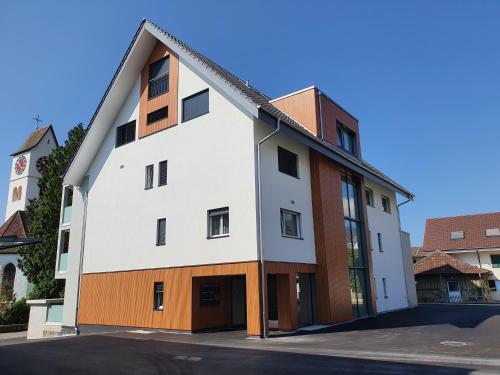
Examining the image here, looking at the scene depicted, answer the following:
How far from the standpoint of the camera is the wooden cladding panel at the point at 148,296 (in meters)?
12.9

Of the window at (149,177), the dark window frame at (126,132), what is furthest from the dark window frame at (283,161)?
the dark window frame at (126,132)

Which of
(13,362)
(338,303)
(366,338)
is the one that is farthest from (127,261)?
(366,338)

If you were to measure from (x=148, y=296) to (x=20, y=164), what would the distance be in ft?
143

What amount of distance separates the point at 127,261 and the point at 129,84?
8.52m

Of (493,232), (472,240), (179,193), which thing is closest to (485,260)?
(472,240)

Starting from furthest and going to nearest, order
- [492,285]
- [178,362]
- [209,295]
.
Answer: [492,285] < [209,295] < [178,362]

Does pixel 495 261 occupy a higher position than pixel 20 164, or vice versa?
pixel 20 164

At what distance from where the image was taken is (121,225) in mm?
17953

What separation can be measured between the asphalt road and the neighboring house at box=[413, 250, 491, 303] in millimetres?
28444

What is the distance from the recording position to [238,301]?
16547 millimetres

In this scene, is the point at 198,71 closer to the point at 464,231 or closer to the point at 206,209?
the point at 206,209

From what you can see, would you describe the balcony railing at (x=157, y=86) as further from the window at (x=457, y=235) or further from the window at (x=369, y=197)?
the window at (x=457, y=235)

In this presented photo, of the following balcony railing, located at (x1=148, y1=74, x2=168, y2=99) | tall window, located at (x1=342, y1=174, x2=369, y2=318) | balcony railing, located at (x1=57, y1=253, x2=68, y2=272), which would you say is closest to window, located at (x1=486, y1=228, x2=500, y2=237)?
tall window, located at (x1=342, y1=174, x2=369, y2=318)

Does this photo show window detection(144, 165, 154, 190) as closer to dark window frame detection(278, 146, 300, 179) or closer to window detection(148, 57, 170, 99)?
window detection(148, 57, 170, 99)
